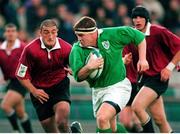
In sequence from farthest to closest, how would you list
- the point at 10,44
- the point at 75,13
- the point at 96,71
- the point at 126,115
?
1. the point at 75,13
2. the point at 10,44
3. the point at 126,115
4. the point at 96,71

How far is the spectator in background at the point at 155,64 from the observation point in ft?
45.1

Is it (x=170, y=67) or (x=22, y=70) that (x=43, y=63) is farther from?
(x=170, y=67)

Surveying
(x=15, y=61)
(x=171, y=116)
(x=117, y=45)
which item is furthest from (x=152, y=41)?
(x=171, y=116)

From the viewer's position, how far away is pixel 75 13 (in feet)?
68.3

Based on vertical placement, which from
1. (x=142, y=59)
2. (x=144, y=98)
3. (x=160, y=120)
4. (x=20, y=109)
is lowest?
(x=20, y=109)

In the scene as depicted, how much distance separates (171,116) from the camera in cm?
1858

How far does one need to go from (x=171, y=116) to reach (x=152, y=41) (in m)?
4.95

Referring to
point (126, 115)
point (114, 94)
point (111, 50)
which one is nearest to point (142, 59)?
point (111, 50)

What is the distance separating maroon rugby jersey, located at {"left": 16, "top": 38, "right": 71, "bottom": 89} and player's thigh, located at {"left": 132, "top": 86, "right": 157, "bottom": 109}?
120 cm

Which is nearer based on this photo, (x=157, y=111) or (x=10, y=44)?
(x=157, y=111)

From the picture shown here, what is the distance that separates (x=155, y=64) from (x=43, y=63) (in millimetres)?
1679

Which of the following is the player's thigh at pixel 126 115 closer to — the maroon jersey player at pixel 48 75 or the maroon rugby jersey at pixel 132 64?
the maroon rugby jersey at pixel 132 64

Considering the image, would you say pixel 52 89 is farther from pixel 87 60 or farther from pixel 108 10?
pixel 108 10

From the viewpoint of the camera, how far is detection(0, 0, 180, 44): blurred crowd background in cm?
2008
